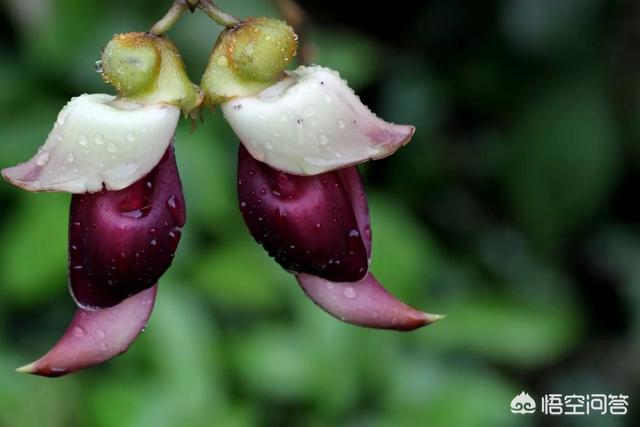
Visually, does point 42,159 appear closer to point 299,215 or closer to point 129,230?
point 129,230

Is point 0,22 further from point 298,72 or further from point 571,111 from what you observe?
point 298,72

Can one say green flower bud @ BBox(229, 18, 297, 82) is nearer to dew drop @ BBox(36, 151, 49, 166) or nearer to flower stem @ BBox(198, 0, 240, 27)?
flower stem @ BBox(198, 0, 240, 27)

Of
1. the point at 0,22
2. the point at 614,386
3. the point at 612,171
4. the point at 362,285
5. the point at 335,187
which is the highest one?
the point at 335,187

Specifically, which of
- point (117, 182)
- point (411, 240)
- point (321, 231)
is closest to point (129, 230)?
point (117, 182)

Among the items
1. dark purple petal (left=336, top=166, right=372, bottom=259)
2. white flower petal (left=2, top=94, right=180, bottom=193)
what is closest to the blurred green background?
dark purple petal (left=336, top=166, right=372, bottom=259)

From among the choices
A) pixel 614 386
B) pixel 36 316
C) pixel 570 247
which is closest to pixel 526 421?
pixel 614 386

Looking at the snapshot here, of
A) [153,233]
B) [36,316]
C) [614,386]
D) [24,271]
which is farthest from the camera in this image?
[614,386]
